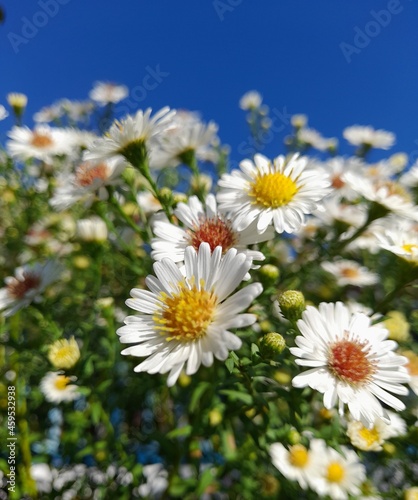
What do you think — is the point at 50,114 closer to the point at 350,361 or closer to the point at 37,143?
the point at 37,143

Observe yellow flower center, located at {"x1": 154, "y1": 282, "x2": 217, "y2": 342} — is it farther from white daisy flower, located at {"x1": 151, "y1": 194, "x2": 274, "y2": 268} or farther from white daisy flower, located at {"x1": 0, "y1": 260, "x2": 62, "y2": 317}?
white daisy flower, located at {"x1": 0, "y1": 260, "x2": 62, "y2": 317}

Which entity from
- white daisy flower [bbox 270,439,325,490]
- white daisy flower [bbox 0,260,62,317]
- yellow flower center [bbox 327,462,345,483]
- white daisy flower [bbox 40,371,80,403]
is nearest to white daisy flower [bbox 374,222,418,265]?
white daisy flower [bbox 270,439,325,490]

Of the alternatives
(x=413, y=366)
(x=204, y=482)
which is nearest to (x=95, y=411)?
(x=204, y=482)

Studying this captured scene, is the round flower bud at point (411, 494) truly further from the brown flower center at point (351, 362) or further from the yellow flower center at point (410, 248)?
the yellow flower center at point (410, 248)

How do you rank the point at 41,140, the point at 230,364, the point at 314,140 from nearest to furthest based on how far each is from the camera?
the point at 230,364 → the point at 41,140 → the point at 314,140

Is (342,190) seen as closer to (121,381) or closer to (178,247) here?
(178,247)

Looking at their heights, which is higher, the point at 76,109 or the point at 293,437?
the point at 76,109

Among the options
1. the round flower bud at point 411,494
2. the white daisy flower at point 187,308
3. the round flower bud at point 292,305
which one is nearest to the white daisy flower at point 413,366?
the round flower bud at point 411,494
